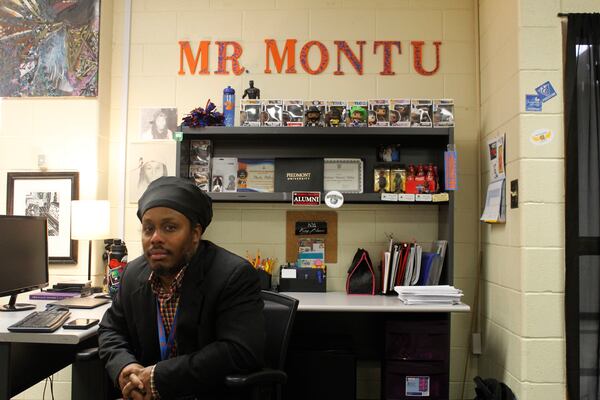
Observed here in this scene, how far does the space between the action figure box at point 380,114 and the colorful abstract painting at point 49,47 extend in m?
1.83

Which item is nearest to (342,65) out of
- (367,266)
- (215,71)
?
(215,71)

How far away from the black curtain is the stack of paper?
0.54 meters

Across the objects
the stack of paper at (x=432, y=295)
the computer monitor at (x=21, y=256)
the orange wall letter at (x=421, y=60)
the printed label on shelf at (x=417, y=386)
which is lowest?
the printed label on shelf at (x=417, y=386)

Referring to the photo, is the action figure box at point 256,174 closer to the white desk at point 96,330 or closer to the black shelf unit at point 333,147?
the black shelf unit at point 333,147

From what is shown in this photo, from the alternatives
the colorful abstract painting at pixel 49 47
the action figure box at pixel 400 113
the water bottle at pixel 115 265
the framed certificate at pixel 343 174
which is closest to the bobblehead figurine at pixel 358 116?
the action figure box at pixel 400 113

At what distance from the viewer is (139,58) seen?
10.5ft

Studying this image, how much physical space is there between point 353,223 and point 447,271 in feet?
2.27

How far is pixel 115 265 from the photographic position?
2.71m

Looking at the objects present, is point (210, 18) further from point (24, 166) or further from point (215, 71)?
point (24, 166)

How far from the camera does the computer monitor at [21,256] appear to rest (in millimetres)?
2162

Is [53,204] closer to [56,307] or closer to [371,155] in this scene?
[56,307]

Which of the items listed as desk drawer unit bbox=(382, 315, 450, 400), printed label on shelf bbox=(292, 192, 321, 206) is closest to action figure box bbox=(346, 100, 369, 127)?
printed label on shelf bbox=(292, 192, 321, 206)

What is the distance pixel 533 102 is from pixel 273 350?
5.82 ft

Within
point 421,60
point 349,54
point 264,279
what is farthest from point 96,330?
point 421,60
